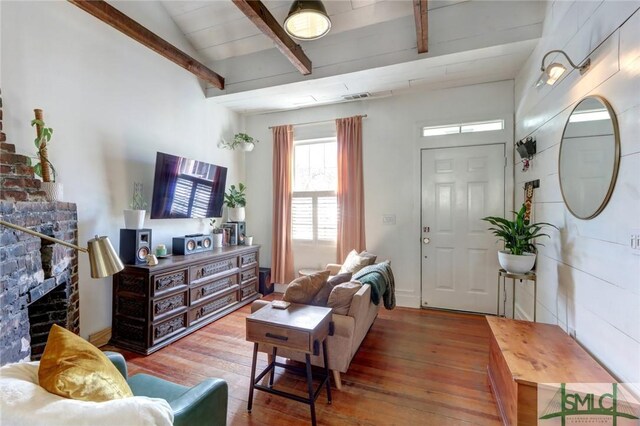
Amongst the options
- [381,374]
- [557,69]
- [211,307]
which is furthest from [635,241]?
[211,307]

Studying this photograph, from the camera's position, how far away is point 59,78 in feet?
8.27

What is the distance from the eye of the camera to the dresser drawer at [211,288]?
3240 mm

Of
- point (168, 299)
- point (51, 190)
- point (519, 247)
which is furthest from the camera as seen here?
point (168, 299)

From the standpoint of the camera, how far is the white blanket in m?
0.78

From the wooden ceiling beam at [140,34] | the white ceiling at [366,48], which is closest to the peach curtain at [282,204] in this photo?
the white ceiling at [366,48]

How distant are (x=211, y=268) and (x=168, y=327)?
78 centimetres

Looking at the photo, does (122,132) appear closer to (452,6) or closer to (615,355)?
(452,6)

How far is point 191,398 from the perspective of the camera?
125cm

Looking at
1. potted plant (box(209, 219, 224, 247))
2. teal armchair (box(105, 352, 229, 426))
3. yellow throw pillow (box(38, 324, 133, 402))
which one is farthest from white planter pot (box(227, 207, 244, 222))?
yellow throw pillow (box(38, 324, 133, 402))

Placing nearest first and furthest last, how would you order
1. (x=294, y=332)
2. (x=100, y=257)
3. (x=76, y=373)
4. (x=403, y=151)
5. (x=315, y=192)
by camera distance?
(x=76, y=373), (x=100, y=257), (x=294, y=332), (x=403, y=151), (x=315, y=192)

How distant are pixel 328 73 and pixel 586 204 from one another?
281 cm

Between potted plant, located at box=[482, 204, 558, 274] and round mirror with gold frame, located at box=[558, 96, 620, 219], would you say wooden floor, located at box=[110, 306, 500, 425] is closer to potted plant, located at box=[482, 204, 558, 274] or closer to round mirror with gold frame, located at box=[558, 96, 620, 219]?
potted plant, located at box=[482, 204, 558, 274]

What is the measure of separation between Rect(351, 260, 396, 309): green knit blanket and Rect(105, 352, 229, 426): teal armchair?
5.05 feet

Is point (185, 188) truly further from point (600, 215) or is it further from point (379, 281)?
point (600, 215)
